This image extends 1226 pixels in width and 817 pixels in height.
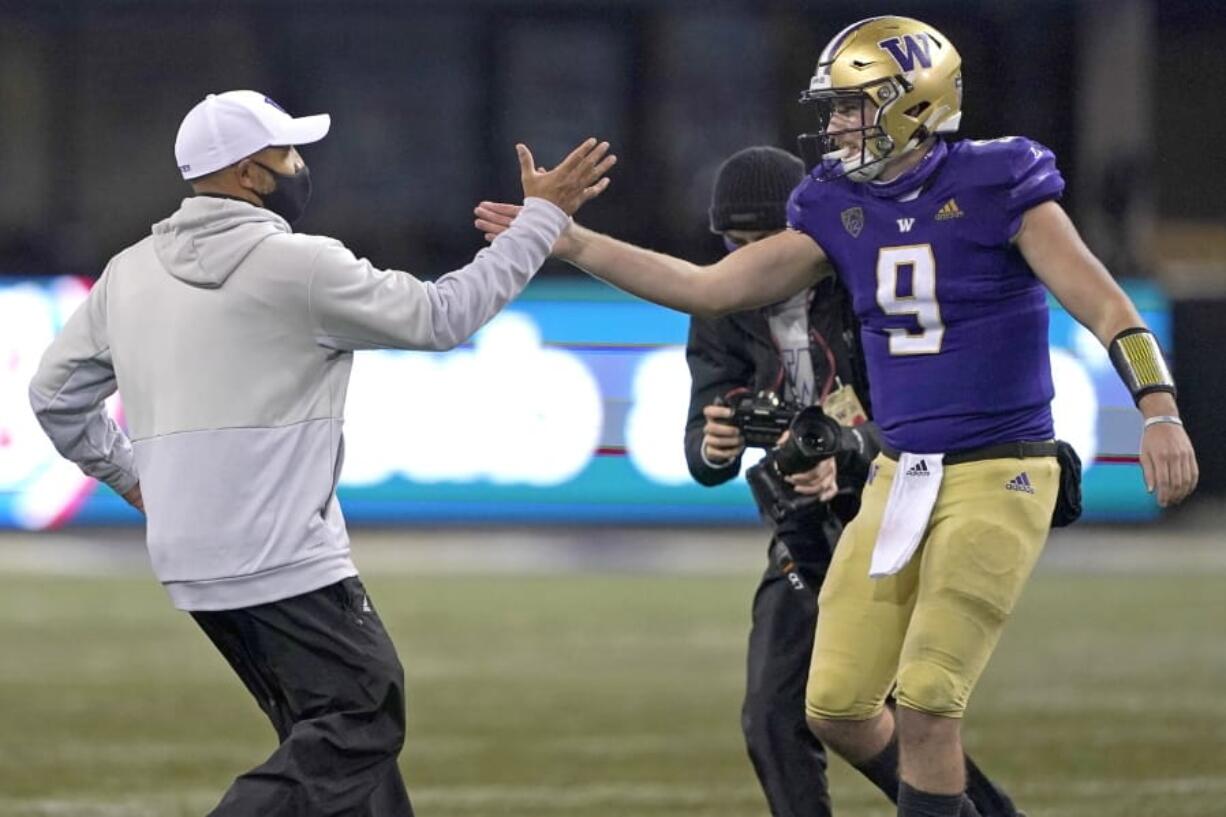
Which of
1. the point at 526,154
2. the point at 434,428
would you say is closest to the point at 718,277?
the point at 526,154

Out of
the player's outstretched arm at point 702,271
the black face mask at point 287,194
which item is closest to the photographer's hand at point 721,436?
the player's outstretched arm at point 702,271

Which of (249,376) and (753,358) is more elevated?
(249,376)

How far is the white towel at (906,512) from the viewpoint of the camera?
5090mm

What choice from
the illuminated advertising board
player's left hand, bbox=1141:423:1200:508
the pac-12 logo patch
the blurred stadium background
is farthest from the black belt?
the illuminated advertising board

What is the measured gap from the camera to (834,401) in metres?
5.82

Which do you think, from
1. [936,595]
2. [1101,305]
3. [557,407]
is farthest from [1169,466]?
[557,407]

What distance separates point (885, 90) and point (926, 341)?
20.8 inches

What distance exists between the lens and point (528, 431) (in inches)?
588

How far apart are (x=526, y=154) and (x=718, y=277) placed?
492mm

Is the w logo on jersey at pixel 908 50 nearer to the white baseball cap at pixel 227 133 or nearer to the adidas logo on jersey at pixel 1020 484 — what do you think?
the adidas logo on jersey at pixel 1020 484

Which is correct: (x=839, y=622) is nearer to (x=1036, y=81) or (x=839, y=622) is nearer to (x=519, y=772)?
(x=519, y=772)

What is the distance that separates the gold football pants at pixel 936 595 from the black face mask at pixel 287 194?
1.33 metres

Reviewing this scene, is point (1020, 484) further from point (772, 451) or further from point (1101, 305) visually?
point (772, 451)

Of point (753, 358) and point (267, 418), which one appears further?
point (753, 358)
